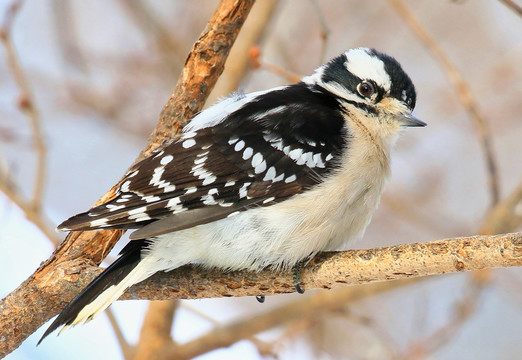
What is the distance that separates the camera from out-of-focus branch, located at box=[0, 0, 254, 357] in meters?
2.32

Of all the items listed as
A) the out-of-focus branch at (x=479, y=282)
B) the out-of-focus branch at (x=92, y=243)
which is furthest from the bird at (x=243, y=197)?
the out-of-focus branch at (x=479, y=282)

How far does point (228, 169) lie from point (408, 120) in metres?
0.90

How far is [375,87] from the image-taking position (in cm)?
288

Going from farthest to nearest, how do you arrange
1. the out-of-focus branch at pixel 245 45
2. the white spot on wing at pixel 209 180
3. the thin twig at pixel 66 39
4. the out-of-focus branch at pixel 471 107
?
the thin twig at pixel 66 39, the out-of-focus branch at pixel 245 45, the out-of-focus branch at pixel 471 107, the white spot on wing at pixel 209 180

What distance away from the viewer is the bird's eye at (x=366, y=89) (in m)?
2.89

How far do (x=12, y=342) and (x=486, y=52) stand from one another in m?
4.94

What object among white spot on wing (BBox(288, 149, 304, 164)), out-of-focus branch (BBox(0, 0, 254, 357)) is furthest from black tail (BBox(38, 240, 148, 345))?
white spot on wing (BBox(288, 149, 304, 164))

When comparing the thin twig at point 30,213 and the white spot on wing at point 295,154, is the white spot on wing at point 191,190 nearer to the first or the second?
the white spot on wing at point 295,154

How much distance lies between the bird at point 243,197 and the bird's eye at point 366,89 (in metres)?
0.23

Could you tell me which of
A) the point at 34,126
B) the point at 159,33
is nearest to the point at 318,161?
the point at 34,126

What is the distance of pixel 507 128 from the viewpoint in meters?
Answer: 5.54

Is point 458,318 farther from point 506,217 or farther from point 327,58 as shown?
point 327,58

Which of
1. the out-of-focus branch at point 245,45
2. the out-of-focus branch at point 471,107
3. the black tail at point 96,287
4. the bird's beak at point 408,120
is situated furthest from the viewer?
the out-of-focus branch at point 245,45

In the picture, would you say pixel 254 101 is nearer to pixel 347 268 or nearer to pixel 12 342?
pixel 347 268
